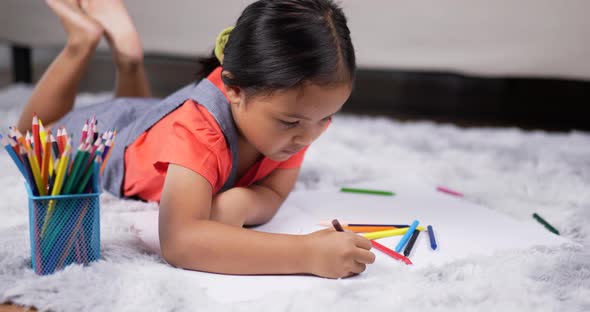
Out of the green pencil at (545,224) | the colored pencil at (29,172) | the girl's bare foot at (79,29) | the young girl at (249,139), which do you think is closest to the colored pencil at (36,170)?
the colored pencil at (29,172)

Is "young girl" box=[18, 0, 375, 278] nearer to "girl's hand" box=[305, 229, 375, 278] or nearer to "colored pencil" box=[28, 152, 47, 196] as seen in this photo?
"girl's hand" box=[305, 229, 375, 278]

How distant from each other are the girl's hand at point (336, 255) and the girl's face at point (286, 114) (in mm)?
135

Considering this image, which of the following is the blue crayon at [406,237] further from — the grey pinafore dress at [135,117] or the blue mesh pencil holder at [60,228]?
the blue mesh pencil holder at [60,228]

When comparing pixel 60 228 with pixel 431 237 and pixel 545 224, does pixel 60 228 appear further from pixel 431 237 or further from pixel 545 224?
pixel 545 224

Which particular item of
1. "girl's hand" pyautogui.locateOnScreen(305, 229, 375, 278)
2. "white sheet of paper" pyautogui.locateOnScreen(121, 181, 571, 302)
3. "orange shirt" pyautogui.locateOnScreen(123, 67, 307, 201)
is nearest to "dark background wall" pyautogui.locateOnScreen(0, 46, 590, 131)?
"white sheet of paper" pyautogui.locateOnScreen(121, 181, 571, 302)

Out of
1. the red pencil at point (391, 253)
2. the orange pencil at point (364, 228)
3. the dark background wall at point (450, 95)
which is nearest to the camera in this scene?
the red pencil at point (391, 253)

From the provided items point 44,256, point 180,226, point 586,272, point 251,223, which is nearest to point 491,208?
point 586,272

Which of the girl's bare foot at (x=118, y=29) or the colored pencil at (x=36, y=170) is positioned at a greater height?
the girl's bare foot at (x=118, y=29)

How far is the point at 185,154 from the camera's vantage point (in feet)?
2.34

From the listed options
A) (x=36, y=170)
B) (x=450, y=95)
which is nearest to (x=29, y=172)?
(x=36, y=170)

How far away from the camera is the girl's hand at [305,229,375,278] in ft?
2.12

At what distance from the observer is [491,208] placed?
1.01m

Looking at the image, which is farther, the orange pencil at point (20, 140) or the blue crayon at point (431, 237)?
the blue crayon at point (431, 237)

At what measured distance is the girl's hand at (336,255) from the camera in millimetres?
645
